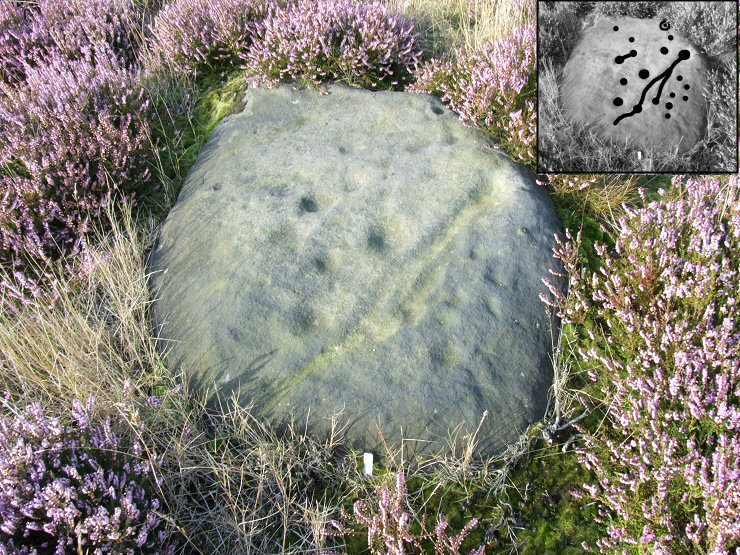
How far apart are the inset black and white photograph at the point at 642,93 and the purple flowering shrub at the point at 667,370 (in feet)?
1.83

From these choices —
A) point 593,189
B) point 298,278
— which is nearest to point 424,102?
point 593,189

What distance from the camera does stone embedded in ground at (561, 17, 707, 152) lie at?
12.2 feet

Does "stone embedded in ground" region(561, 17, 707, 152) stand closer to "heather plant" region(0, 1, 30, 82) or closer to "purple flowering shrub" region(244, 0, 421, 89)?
"purple flowering shrub" region(244, 0, 421, 89)

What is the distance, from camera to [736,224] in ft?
9.32

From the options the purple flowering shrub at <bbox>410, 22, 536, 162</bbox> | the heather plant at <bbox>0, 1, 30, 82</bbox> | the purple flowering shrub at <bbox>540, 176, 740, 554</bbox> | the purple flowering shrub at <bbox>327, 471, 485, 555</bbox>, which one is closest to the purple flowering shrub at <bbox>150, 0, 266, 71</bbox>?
the heather plant at <bbox>0, 1, 30, 82</bbox>

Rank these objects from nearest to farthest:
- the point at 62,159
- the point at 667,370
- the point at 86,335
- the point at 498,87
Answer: the point at 667,370 < the point at 86,335 < the point at 62,159 < the point at 498,87

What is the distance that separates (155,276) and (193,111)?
170 centimetres

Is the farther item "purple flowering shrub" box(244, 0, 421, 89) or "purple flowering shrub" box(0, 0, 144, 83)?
"purple flowering shrub" box(0, 0, 144, 83)

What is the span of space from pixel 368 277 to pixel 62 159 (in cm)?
218

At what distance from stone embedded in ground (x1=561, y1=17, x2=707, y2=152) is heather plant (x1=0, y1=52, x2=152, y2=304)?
3.07 meters

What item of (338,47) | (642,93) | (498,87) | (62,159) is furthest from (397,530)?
(338,47)

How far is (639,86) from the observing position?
13.0ft

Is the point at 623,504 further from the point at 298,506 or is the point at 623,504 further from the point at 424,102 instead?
the point at 424,102

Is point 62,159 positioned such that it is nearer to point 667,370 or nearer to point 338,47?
point 338,47
